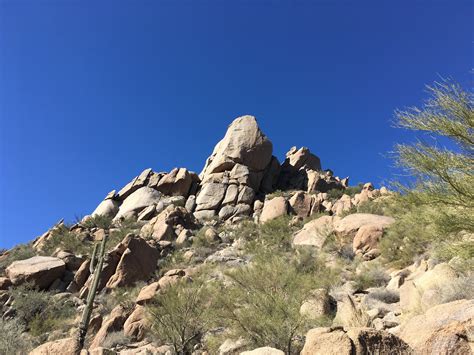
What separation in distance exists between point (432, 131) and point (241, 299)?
5697 millimetres

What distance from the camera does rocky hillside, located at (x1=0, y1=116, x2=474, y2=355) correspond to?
7.10 metres

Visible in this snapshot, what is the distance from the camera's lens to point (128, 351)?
966 centimetres

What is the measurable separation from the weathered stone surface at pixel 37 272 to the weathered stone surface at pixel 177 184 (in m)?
14.2

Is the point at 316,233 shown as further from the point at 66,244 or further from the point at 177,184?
the point at 177,184

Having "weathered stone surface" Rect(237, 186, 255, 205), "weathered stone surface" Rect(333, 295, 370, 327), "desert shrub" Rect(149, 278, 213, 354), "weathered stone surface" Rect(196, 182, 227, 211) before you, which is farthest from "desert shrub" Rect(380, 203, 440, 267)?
"weathered stone surface" Rect(196, 182, 227, 211)

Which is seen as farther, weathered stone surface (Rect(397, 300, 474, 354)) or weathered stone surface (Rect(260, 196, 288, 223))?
weathered stone surface (Rect(260, 196, 288, 223))

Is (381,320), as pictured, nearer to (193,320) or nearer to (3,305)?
(193,320)

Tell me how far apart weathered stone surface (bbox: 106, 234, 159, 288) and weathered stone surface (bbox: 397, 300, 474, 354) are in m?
14.0

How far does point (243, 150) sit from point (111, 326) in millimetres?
23366

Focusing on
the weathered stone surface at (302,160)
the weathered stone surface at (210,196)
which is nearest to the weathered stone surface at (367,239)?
the weathered stone surface at (210,196)

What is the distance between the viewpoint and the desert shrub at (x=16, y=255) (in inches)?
842

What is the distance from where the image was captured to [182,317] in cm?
994

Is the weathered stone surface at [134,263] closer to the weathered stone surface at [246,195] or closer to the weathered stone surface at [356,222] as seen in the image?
the weathered stone surface at [356,222]

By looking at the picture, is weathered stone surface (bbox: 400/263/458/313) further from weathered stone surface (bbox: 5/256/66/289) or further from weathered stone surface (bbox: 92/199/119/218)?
weathered stone surface (bbox: 92/199/119/218)
